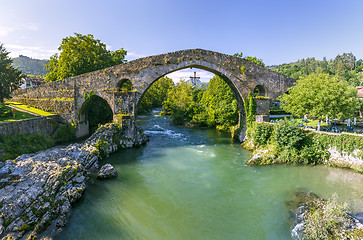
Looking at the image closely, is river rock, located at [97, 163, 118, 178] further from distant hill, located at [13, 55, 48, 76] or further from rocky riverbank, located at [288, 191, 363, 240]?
distant hill, located at [13, 55, 48, 76]

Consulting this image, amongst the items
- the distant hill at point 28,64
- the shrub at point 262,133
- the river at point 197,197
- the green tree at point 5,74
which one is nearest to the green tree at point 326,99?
the shrub at point 262,133

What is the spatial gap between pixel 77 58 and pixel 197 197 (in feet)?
69.8

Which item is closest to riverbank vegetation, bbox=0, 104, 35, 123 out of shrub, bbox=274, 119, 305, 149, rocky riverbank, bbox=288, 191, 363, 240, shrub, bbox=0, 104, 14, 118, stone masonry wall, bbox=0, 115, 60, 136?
shrub, bbox=0, 104, 14, 118

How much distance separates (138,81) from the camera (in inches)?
733

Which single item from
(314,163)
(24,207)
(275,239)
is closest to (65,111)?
(24,207)

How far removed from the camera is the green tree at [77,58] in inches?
867

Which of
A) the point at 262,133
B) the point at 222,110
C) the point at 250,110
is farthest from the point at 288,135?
the point at 222,110

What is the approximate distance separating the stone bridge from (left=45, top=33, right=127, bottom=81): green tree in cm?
323

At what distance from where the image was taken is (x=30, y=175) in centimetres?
862

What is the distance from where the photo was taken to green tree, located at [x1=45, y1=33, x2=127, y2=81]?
22016 mm

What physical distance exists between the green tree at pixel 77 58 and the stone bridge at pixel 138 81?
323 cm

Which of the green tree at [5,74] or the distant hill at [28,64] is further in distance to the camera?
the distant hill at [28,64]

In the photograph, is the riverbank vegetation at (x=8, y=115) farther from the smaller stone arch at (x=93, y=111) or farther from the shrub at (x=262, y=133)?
the shrub at (x=262, y=133)

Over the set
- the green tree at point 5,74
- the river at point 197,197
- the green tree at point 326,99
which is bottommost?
the river at point 197,197
